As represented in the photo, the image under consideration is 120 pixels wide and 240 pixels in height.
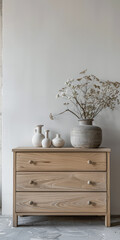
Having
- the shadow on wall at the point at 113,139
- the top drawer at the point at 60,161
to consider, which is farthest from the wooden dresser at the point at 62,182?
the shadow on wall at the point at 113,139

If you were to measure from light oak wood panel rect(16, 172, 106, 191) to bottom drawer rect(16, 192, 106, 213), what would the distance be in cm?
4

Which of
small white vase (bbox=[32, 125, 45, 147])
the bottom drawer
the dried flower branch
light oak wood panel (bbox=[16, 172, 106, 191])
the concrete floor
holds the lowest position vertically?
the concrete floor

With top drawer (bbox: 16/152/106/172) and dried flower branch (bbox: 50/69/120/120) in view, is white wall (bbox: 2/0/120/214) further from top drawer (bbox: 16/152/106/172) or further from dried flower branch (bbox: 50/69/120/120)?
top drawer (bbox: 16/152/106/172)

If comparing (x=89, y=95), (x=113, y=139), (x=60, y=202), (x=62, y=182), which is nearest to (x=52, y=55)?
(x=89, y=95)

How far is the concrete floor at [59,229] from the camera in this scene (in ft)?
6.04

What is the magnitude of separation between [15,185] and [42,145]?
0.42 m

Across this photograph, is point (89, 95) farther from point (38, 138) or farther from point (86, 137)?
point (38, 138)

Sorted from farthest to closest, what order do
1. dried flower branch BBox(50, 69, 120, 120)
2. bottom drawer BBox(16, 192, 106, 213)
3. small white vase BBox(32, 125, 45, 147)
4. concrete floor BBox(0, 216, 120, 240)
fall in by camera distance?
dried flower branch BBox(50, 69, 120, 120) → small white vase BBox(32, 125, 45, 147) → bottom drawer BBox(16, 192, 106, 213) → concrete floor BBox(0, 216, 120, 240)

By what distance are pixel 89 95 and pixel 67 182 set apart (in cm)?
88

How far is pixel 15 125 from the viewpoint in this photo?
2.38 m

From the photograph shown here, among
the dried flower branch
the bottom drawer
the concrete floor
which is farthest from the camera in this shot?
the dried flower branch

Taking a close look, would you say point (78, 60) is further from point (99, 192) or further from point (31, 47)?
point (99, 192)

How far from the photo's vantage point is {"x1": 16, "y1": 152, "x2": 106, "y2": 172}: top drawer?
2.00m

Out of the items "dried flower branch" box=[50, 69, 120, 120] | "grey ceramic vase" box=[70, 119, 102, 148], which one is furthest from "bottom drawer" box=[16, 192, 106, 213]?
"dried flower branch" box=[50, 69, 120, 120]
